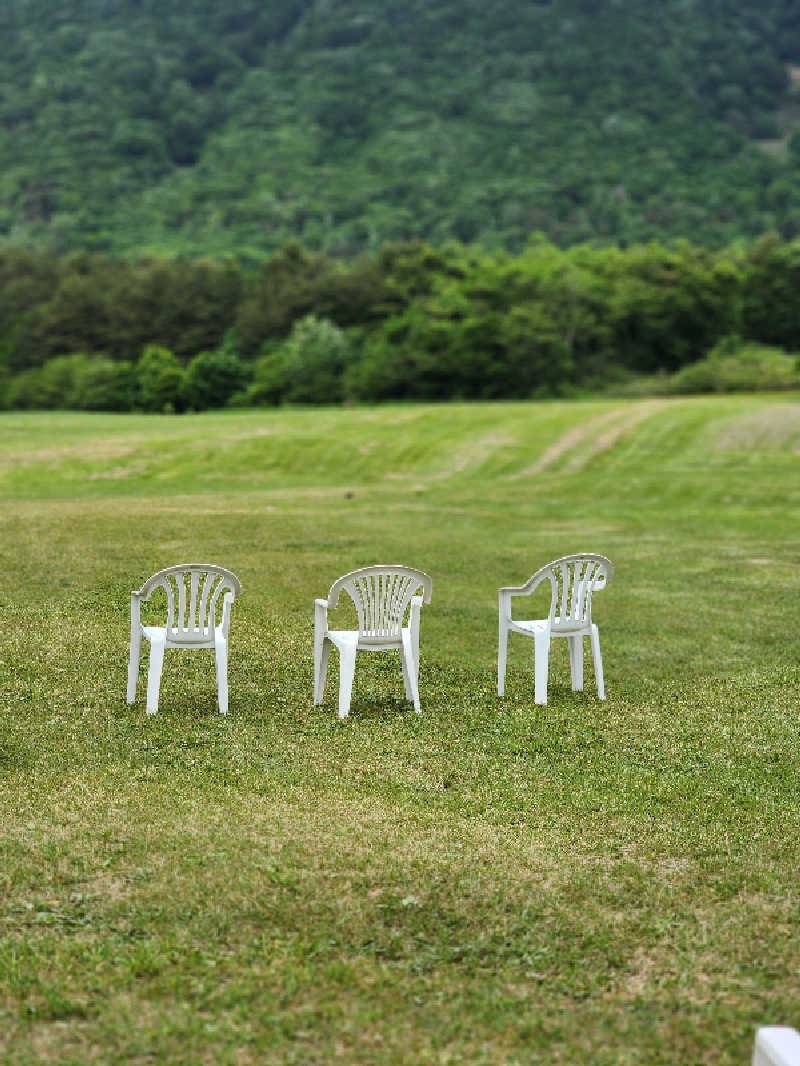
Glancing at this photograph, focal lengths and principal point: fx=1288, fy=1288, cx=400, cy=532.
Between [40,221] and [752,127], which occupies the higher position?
[752,127]

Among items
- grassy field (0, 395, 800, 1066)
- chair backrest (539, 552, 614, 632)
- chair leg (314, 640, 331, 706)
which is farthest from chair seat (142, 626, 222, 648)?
chair backrest (539, 552, 614, 632)

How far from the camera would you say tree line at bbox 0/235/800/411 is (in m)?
77.6

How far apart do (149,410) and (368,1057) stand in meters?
72.5

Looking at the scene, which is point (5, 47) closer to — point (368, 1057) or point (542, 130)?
Answer: point (542, 130)

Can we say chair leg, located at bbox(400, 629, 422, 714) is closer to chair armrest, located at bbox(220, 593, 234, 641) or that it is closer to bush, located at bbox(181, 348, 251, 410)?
chair armrest, located at bbox(220, 593, 234, 641)

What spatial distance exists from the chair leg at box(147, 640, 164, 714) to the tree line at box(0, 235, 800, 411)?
65025 millimetres

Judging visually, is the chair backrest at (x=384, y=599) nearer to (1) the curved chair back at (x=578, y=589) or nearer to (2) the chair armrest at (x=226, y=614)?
(2) the chair armrest at (x=226, y=614)

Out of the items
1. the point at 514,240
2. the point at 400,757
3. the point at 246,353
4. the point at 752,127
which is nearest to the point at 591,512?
the point at 400,757

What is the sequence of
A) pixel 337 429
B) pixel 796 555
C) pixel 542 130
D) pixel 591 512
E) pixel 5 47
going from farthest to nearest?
pixel 5 47 → pixel 542 130 → pixel 337 429 → pixel 591 512 → pixel 796 555

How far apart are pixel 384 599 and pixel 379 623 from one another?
0.65ft

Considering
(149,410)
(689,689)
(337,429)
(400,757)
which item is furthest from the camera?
(149,410)

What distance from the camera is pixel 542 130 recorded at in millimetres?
179000

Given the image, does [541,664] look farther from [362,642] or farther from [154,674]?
[154,674]

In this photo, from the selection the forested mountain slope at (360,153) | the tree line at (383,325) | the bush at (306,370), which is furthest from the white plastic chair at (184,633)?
the forested mountain slope at (360,153)
